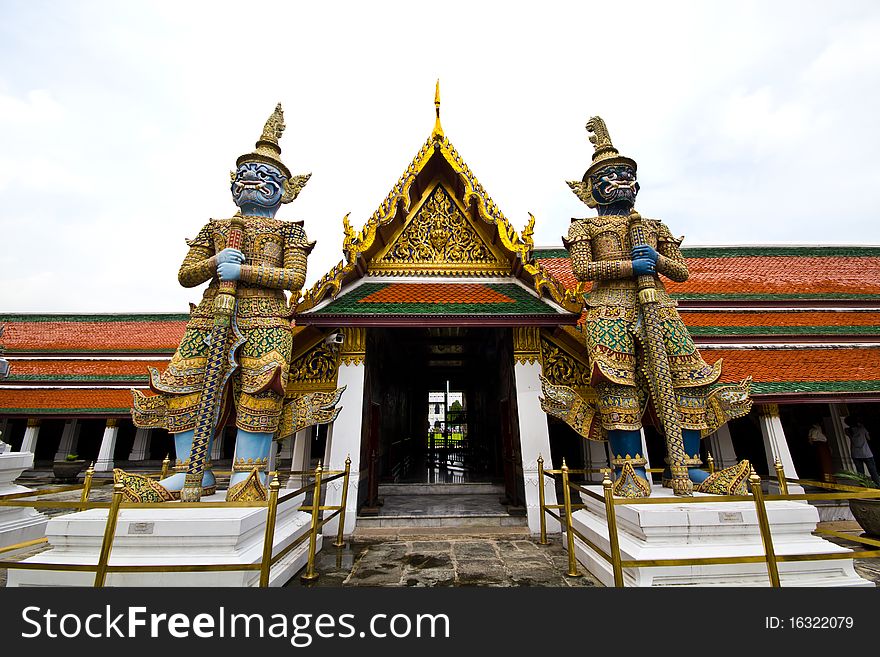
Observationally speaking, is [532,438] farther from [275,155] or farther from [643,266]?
[275,155]

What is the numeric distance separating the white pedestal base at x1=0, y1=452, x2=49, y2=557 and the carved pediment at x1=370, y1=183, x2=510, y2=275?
16.7ft

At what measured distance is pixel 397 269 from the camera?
6.55 metres

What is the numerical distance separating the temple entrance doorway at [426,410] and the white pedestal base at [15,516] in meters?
3.78

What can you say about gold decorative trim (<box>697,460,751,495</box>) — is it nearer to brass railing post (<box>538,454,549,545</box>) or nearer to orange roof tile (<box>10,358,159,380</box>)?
brass railing post (<box>538,454,549,545</box>)

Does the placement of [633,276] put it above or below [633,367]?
above

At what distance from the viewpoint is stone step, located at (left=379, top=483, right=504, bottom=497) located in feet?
24.3

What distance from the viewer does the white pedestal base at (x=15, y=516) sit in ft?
13.5

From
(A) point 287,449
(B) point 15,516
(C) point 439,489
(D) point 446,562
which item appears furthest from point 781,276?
(A) point 287,449

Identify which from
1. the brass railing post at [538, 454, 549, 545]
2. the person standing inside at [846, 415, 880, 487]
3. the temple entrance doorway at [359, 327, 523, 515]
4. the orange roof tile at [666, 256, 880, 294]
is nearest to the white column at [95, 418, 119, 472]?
the temple entrance doorway at [359, 327, 523, 515]

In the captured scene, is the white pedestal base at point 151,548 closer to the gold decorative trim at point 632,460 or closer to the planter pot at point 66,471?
the gold decorative trim at point 632,460

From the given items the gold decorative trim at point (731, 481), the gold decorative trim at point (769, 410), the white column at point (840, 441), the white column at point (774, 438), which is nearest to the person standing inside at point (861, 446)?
the white column at point (840, 441)

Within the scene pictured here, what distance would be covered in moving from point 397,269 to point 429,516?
3.99m

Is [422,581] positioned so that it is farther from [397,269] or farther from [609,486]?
[397,269]

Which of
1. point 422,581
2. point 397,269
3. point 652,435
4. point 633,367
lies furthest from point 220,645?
point 652,435
